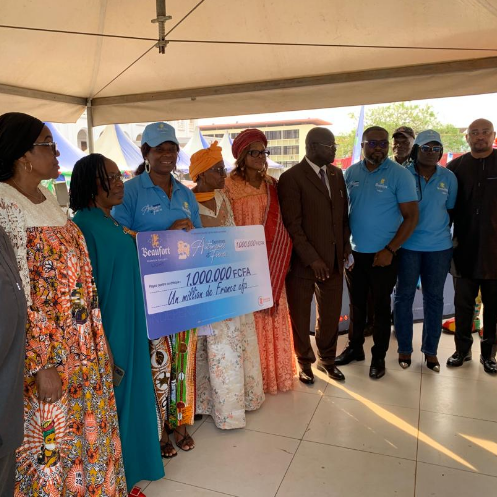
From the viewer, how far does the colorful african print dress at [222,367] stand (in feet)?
8.68

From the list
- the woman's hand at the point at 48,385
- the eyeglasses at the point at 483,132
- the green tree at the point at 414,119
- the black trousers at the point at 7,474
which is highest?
the green tree at the point at 414,119

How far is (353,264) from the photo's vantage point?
11.2 ft

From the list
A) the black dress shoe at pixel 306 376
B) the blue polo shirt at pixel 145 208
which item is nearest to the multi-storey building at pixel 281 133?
the black dress shoe at pixel 306 376

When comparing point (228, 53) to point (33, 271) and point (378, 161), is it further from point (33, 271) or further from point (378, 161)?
point (33, 271)

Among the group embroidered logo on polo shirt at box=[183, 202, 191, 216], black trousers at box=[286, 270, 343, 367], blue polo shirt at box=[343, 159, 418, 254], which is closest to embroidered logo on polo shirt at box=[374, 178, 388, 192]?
blue polo shirt at box=[343, 159, 418, 254]

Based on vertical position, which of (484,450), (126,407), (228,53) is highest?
(228,53)

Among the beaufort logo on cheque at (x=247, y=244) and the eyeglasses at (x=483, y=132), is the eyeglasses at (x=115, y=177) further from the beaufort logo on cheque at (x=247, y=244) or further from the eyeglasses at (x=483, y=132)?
the eyeglasses at (x=483, y=132)

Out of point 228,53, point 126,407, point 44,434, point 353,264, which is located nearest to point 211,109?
point 228,53

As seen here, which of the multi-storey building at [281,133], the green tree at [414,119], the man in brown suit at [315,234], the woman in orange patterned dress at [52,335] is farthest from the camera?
the multi-storey building at [281,133]

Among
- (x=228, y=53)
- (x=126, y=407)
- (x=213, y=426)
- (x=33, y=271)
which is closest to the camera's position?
(x=33, y=271)

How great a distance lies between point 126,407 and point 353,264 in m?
2.07

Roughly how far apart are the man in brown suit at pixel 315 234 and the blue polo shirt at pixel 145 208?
3.33ft

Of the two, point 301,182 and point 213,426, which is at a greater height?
point 301,182

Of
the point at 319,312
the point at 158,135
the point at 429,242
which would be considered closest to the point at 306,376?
the point at 319,312
